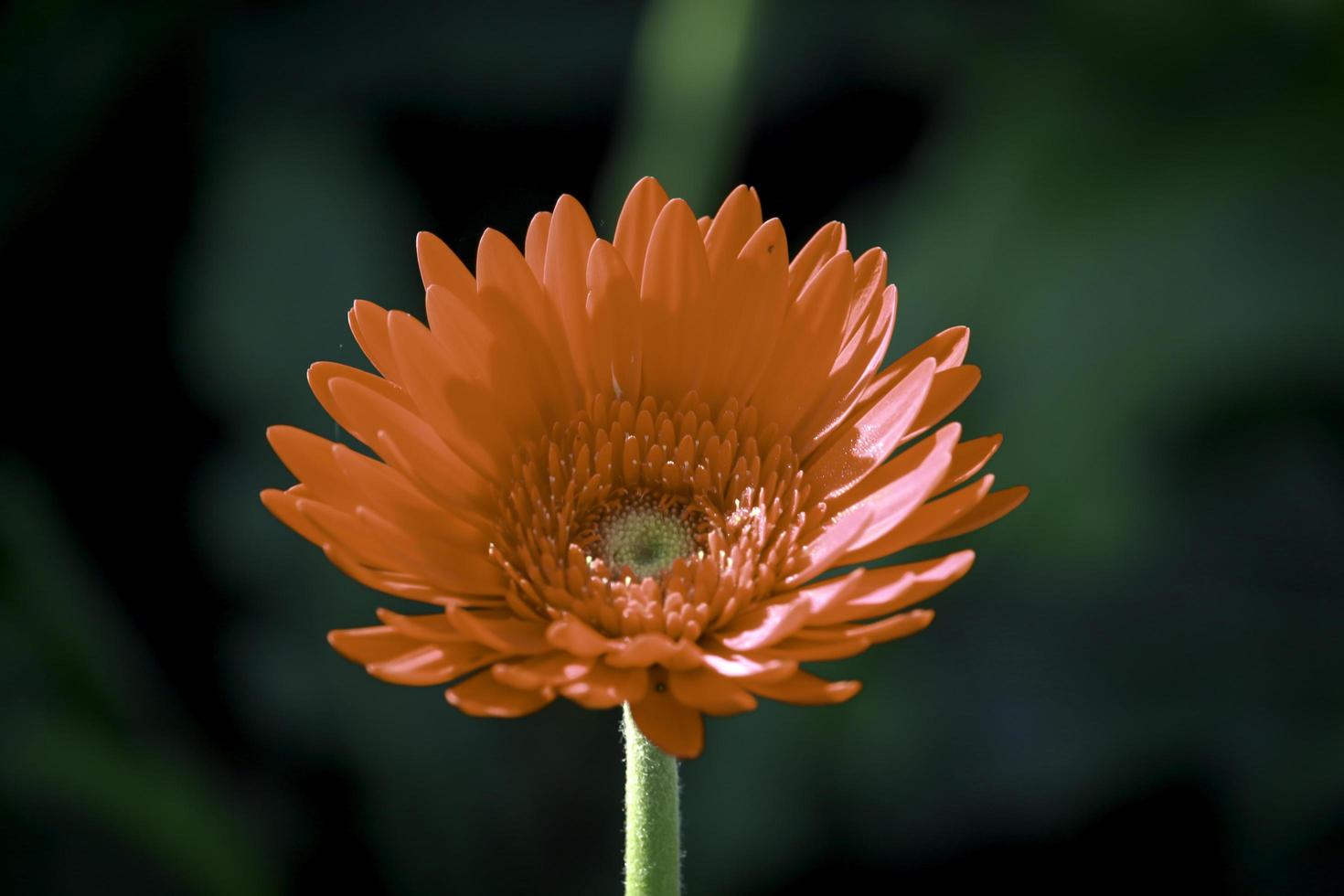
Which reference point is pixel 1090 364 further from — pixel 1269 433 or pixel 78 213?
pixel 78 213

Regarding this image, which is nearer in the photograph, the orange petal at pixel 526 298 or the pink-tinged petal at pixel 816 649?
the pink-tinged petal at pixel 816 649

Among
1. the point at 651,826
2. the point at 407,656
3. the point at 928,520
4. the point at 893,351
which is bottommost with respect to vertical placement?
the point at 651,826

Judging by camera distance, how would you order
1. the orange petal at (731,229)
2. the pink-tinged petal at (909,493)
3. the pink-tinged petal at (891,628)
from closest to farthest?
the pink-tinged petal at (891,628) < the pink-tinged petal at (909,493) < the orange petal at (731,229)

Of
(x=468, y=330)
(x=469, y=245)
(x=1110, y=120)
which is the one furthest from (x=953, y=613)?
(x=468, y=330)

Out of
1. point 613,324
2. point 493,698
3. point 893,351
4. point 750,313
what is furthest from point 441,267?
point 893,351

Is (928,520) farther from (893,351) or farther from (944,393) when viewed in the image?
(893,351)

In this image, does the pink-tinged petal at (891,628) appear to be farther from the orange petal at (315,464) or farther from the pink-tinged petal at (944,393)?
the orange petal at (315,464)

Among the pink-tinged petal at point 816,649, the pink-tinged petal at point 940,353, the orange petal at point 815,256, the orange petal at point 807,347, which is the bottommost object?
the pink-tinged petal at point 816,649

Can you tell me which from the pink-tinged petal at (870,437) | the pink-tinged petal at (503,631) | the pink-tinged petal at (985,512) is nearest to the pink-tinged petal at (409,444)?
the pink-tinged petal at (503,631)
